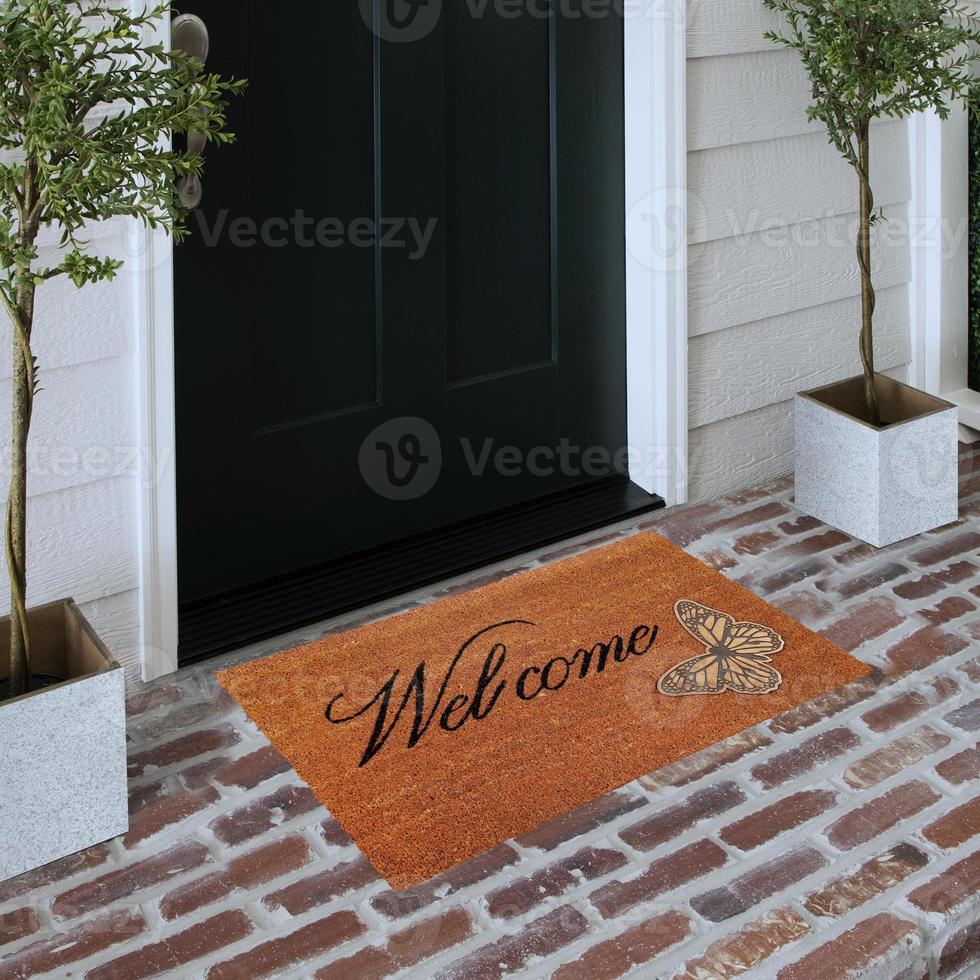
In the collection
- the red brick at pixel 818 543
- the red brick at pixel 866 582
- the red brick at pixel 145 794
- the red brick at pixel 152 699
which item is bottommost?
the red brick at pixel 145 794

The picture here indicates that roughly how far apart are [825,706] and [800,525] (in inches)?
28.6

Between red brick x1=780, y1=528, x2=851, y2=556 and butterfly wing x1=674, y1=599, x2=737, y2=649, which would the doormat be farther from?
red brick x1=780, y1=528, x2=851, y2=556

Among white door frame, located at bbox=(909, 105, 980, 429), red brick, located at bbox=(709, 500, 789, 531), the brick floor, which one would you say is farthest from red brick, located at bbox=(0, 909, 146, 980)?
white door frame, located at bbox=(909, 105, 980, 429)

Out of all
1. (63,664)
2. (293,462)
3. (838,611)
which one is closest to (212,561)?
(293,462)

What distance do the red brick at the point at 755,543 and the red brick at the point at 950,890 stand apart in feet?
3.42

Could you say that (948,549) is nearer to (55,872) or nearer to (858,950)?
(858,950)

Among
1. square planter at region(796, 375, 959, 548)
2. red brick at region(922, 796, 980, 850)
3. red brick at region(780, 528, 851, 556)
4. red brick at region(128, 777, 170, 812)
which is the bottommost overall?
red brick at region(922, 796, 980, 850)

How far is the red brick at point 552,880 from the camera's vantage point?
203 cm

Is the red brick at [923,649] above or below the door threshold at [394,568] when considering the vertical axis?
below

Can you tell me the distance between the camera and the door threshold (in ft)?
8.79

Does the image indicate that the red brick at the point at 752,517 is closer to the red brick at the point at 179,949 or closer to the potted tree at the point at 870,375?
the potted tree at the point at 870,375

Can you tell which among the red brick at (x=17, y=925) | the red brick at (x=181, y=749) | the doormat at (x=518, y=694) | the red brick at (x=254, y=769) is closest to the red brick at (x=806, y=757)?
the doormat at (x=518, y=694)

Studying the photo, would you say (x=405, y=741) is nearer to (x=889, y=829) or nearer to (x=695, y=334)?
(x=889, y=829)

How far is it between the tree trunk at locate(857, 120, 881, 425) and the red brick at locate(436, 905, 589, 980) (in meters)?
1.53
